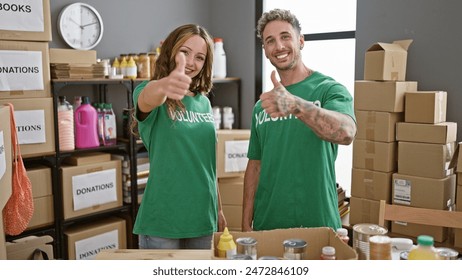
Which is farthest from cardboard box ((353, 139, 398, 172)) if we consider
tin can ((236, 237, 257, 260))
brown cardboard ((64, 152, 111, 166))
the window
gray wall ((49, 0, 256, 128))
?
tin can ((236, 237, 257, 260))

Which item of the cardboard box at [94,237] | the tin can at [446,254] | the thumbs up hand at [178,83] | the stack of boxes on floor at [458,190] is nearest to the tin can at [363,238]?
the tin can at [446,254]

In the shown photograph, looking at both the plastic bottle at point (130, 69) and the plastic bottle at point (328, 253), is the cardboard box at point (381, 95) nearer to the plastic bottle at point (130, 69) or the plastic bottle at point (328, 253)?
the plastic bottle at point (130, 69)

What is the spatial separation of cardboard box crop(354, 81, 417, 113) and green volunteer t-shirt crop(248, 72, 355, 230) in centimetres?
110

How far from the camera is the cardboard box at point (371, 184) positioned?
2674 mm

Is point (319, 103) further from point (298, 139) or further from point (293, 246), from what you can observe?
point (293, 246)

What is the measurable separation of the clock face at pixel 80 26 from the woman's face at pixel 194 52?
68.6 inches

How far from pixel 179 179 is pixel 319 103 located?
56cm

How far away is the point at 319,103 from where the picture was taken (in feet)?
5.07

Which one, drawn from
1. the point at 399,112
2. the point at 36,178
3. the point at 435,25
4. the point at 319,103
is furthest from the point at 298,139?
the point at 36,178

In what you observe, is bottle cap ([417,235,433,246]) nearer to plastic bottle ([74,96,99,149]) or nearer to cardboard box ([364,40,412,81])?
cardboard box ([364,40,412,81])

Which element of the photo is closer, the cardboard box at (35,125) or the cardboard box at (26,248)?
the cardboard box at (26,248)

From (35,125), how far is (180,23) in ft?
5.18

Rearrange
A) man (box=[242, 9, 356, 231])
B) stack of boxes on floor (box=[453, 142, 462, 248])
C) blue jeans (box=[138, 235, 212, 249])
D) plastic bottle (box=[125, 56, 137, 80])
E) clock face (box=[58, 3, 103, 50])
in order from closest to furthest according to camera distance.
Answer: man (box=[242, 9, 356, 231]) < blue jeans (box=[138, 235, 212, 249]) < stack of boxes on floor (box=[453, 142, 462, 248]) < clock face (box=[58, 3, 103, 50]) < plastic bottle (box=[125, 56, 137, 80])

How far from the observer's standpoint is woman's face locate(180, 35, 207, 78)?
167cm
